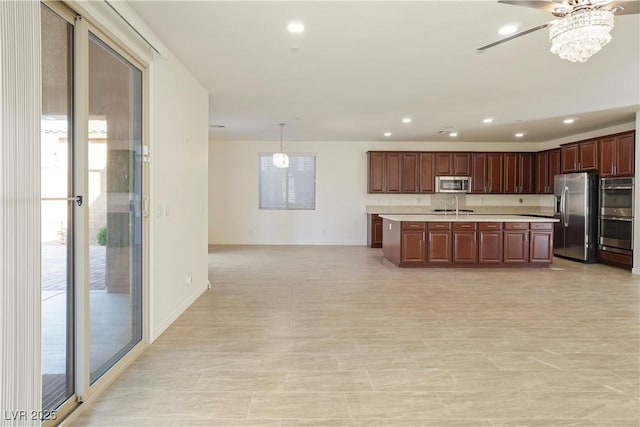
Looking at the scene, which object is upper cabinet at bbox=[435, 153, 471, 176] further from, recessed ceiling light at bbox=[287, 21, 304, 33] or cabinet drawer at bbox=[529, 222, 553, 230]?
recessed ceiling light at bbox=[287, 21, 304, 33]

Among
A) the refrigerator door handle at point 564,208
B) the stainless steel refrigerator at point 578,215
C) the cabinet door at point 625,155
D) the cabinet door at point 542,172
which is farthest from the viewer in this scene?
the cabinet door at point 542,172

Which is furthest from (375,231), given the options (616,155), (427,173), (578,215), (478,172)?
(616,155)

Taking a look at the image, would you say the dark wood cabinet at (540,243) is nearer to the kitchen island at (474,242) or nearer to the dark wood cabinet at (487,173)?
the kitchen island at (474,242)

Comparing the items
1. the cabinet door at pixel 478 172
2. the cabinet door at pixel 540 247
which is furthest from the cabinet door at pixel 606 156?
the cabinet door at pixel 478 172

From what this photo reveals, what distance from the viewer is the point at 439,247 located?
21.5ft

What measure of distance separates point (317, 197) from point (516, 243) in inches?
185

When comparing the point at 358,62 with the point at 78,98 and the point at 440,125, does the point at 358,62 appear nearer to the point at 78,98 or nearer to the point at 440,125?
the point at 78,98

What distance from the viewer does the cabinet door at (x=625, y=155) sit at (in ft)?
20.6

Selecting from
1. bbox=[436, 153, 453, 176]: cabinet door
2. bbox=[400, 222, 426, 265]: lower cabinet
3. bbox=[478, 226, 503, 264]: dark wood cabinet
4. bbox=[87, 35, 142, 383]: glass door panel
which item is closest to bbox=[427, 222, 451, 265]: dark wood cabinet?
bbox=[400, 222, 426, 265]: lower cabinet

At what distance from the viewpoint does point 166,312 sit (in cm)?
346

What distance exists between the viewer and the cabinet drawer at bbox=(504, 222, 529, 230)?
6.58 m

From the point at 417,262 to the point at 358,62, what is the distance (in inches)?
152

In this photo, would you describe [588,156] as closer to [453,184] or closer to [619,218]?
[619,218]

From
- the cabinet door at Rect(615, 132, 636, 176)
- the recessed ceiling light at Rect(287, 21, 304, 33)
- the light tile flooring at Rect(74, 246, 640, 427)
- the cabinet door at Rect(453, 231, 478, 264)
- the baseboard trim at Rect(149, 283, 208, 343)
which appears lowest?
the light tile flooring at Rect(74, 246, 640, 427)
